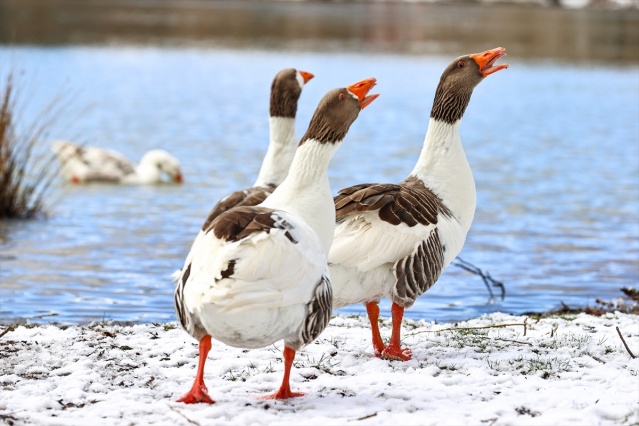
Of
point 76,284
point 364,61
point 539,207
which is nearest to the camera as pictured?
point 76,284

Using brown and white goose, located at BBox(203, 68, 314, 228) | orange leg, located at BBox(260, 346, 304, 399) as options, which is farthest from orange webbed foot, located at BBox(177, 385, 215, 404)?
brown and white goose, located at BBox(203, 68, 314, 228)

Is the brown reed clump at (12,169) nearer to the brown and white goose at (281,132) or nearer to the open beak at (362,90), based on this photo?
the brown and white goose at (281,132)

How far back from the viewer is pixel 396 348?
5.82 meters

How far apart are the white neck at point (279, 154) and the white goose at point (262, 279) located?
2.55m

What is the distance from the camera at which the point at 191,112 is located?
23922 mm

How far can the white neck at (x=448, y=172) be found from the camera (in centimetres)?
623

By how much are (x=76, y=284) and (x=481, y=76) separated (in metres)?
4.69

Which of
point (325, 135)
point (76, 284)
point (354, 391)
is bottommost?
point (76, 284)

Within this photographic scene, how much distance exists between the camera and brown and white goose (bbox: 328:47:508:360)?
18.6 ft

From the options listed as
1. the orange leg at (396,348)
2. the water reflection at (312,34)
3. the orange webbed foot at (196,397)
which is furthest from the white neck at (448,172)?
the water reflection at (312,34)

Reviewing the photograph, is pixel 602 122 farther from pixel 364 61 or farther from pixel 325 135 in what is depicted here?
pixel 325 135

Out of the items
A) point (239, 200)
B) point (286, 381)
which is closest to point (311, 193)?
point (286, 381)

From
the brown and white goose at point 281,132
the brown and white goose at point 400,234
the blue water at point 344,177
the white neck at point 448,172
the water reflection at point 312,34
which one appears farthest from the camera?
the water reflection at point 312,34

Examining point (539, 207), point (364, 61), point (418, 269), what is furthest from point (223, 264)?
point (364, 61)
